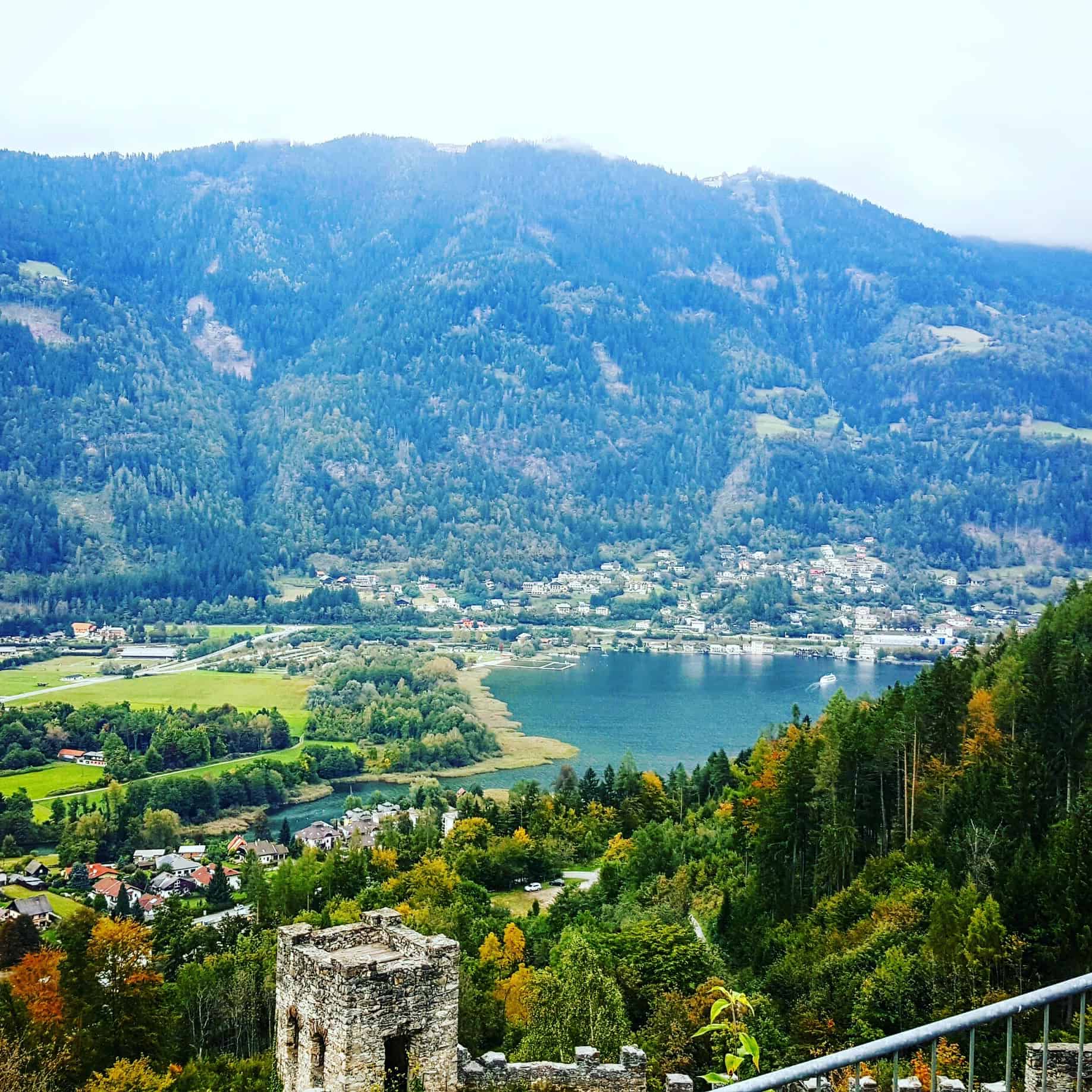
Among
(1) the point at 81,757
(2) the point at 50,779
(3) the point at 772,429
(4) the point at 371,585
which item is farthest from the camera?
(3) the point at 772,429

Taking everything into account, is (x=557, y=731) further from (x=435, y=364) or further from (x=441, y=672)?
(x=435, y=364)

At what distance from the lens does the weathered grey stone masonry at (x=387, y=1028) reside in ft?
32.7

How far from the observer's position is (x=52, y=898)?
36.8m

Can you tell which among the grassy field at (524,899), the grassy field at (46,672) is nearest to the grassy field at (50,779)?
the grassy field at (46,672)

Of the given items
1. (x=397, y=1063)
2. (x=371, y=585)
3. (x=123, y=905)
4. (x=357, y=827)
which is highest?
(x=397, y=1063)

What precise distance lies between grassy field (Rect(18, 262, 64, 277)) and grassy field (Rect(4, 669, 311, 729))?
11356 cm

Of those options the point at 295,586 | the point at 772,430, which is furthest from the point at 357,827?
the point at 772,430

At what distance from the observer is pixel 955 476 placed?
18538cm

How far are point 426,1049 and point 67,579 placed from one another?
11743 centimetres

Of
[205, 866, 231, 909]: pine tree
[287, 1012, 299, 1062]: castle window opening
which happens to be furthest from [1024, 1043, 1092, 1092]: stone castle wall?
[205, 866, 231, 909]: pine tree

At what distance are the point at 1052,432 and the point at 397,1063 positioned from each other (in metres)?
197

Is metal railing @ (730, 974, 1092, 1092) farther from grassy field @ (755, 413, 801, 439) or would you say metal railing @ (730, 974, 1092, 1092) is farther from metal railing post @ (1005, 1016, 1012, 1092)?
grassy field @ (755, 413, 801, 439)

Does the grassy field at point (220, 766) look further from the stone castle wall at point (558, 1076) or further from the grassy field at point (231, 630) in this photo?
the stone castle wall at point (558, 1076)

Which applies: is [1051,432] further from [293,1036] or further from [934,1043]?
[934,1043]
